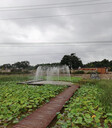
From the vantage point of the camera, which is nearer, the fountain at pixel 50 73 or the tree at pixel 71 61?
the fountain at pixel 50 73

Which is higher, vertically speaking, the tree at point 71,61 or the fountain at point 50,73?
the tree at point 71,61

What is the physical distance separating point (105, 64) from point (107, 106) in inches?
1858

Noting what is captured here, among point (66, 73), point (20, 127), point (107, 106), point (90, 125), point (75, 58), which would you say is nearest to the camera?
point (20, 127)

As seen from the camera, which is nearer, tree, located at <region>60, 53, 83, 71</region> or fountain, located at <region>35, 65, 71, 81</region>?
fountain, located at <region>35, 65, 71, 81</region>

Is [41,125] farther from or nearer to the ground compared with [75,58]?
nearer to the ground

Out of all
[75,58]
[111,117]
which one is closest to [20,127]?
[111,117]

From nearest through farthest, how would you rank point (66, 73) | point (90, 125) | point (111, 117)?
point (90, 125) → point (111, 117) → point (66, 73)

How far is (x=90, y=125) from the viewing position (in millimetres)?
2383

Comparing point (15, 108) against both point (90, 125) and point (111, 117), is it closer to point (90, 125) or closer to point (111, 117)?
point (90, 125)

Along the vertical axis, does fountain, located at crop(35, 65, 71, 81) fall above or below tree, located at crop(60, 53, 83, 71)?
below

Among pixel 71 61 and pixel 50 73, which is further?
pixel 71 61

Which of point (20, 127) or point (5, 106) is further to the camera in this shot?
point (5, 106)

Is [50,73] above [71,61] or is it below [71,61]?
below

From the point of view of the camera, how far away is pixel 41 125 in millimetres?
2240
